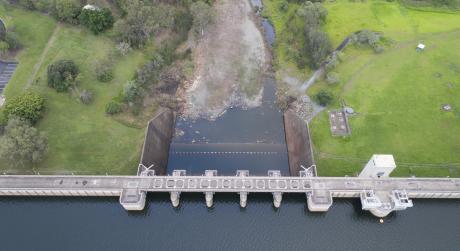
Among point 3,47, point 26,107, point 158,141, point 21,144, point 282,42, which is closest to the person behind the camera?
point 21,144

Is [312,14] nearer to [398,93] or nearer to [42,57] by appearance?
[398,93]

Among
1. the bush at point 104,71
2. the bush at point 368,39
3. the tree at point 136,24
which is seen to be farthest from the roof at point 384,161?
the tree at point 136,24

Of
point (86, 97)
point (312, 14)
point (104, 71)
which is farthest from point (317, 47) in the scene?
point (86, 97)

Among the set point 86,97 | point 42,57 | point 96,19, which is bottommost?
point 86,97

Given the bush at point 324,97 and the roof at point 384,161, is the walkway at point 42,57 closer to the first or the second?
the bush at point 324,97

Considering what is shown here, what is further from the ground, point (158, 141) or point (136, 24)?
point (136, 24)

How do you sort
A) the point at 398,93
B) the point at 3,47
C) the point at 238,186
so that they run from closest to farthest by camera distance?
the point at 238,186 < the point at 398,93 < the point at 3,47

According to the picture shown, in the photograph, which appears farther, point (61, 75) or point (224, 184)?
point (61, 75)
